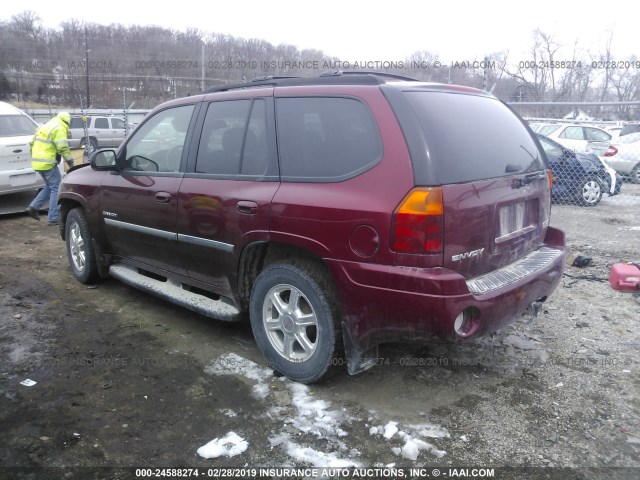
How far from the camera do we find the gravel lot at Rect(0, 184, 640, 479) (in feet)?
8.53

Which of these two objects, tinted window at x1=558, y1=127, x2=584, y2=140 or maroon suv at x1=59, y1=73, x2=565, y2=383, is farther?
tinted window at x1=558, y1=127, x2=584, y2=140

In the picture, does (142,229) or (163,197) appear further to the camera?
(142,229)

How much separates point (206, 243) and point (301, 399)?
1272 millimetres

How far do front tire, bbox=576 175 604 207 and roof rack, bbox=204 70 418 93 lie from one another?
26.9 ft

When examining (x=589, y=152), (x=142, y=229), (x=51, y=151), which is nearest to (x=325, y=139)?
(x=142, y=229)

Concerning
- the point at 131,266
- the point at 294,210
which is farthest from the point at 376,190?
the point at 131,266

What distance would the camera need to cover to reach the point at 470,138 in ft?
9.80

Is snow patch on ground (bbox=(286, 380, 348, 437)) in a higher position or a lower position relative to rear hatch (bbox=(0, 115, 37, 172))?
lower

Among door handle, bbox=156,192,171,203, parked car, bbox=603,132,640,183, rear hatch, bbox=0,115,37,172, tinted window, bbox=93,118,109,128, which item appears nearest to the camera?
door handle, bbox=156,192,171,203

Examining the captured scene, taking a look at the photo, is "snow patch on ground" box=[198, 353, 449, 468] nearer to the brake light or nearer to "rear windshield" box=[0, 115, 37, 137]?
the brake light

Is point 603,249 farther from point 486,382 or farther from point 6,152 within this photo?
point 6,152

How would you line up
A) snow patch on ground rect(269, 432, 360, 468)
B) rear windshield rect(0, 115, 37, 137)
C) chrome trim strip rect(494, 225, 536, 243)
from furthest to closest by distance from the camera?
rear windshield rect(0, 115, 37, 137)
chrome trim strip rect(494, 225, 536, 243)
snow patch on ground rect(269, 432, 360, 468)

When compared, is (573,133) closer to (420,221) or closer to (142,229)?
(142,229)

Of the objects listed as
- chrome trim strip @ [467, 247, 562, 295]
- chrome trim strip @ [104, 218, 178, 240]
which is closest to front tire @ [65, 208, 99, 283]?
chrome trim strip @ [104, 218, 178, 240]
